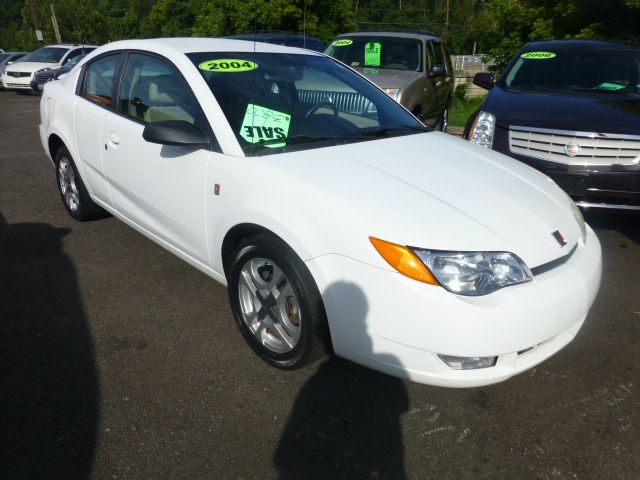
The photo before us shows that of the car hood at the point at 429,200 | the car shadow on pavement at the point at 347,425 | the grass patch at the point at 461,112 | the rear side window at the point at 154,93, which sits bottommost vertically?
the grass patch at the point at 461,112

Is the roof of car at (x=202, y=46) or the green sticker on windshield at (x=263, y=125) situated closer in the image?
the green sticker on windshield at (x=263, y=125)

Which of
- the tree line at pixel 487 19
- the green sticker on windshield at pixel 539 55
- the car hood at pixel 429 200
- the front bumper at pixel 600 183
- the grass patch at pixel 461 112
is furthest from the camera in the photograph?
the grass patch at pixel 461 112

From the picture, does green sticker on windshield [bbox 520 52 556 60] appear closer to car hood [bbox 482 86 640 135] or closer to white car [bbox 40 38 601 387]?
car hood [bbox 482 86 640 135]

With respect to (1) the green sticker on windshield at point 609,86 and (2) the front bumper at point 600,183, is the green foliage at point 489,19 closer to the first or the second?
(2) the front bumper at point 600,183

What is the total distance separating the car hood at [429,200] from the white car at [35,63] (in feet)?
51.9

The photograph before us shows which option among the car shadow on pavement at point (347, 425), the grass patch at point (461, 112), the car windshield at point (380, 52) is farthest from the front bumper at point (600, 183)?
the grass patch at point (461, 112)

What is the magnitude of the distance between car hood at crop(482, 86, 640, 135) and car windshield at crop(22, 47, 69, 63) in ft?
51.7

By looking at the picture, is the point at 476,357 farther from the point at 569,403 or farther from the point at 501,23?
the point at 501,23

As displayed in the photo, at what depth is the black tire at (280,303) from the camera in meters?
2.31

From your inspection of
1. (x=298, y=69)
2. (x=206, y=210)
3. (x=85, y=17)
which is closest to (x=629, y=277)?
(x=298, y=69)

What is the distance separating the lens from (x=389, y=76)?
747cm

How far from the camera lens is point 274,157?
2594 mm

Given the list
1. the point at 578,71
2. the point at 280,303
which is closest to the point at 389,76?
the point at 578,71

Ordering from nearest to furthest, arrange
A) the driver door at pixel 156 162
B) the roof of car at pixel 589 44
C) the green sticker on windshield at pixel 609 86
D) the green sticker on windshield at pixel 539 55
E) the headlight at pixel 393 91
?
the driver door at pixel 156 162
the green sticker on windshield at pixel 609 86
the roof of car at pixel 589 44
the green sticker on windshield at pixel 539 55
the headlight at pixel 393 91
